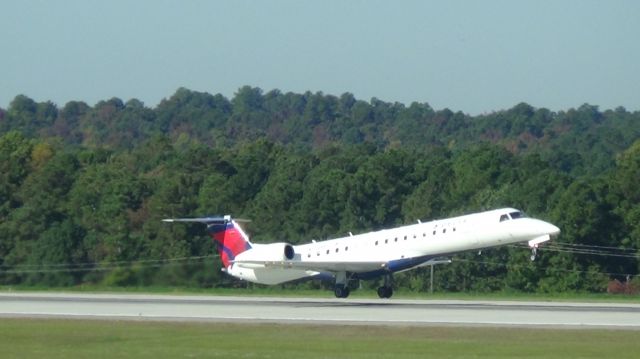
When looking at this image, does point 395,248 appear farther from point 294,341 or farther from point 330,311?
point 294,341

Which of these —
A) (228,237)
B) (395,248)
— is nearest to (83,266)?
(228,237)

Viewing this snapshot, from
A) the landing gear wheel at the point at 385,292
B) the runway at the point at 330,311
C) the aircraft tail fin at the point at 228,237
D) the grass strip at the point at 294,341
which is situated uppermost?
the aircraft tail fin at the point at 228,237

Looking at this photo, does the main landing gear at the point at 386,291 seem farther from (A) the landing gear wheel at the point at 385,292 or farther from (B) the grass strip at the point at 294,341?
(B) the grass strip at the point at 294,341

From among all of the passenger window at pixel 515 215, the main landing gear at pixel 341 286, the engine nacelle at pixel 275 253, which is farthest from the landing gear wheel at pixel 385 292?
the passenger window at pixel 515 215

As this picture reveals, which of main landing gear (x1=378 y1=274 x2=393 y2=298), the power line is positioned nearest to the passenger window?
main landing gear (x1=378 y1=274 x2=393 y2=298)

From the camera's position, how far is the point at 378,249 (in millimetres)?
55438

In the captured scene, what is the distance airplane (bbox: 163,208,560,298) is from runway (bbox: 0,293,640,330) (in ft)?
6.92

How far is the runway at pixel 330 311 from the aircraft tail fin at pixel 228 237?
19.0ft

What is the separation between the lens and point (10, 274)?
2717 inches

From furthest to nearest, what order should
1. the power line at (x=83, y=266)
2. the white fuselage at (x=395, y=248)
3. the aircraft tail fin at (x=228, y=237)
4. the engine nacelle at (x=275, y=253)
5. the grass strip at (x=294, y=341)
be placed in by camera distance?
the power line at (x=83, y=266)
the aircraft tail fin at (x=228, y=237)
the engine nacelle at (x=275, y=253)
the white fuselage at (x=395, y=248)
the grass strip at (x=294, y=341)

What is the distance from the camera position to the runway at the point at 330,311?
38.4m

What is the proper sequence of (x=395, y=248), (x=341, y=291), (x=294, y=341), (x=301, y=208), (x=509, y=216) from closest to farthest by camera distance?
(x=294, y=341) < (x=509, y=216) < (x=395, y=248) < (x=341, y=291) < (x=301, y=208)

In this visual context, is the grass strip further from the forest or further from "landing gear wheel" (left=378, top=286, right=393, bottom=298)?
the forest

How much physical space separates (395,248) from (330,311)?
37.3 ft
